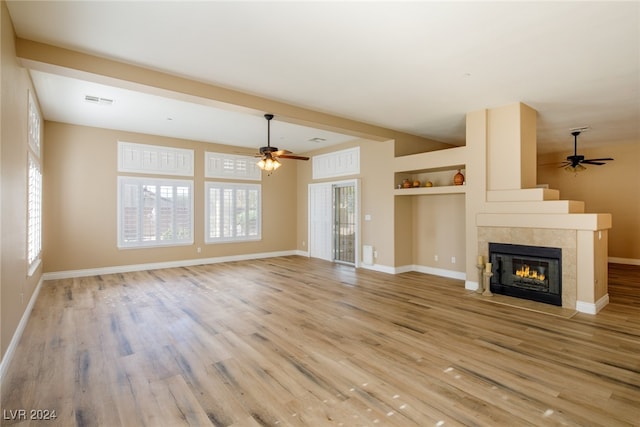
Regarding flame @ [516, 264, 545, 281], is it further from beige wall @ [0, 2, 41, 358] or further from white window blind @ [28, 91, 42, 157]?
white window blind @ [28, 91, 42, 157]

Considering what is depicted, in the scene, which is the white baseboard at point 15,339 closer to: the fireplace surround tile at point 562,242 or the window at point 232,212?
the window at point 232,212

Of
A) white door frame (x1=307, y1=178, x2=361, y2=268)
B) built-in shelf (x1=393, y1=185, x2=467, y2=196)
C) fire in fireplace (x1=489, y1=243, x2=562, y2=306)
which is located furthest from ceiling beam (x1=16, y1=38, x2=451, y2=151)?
fire in fireplace (x1=489, y1=243, x2=562, y2=306)

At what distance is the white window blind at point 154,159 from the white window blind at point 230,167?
46 cm

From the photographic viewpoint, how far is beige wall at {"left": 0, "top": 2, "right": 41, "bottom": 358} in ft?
9.12

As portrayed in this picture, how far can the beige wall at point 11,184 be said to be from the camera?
9.12ft

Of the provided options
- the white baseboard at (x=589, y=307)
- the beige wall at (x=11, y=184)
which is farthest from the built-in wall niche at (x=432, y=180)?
the beige wall at (x=11, y=184)

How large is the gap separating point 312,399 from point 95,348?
2.44m

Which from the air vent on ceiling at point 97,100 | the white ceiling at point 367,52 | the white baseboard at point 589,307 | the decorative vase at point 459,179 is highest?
the air vent on ceiling at point 97,100

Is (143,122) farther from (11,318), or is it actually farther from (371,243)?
(371,243)

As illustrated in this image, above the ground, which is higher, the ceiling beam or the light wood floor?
the ceiling beam

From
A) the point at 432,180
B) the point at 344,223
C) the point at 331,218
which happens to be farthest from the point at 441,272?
the point at 331,218

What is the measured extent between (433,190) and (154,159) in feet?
20.6

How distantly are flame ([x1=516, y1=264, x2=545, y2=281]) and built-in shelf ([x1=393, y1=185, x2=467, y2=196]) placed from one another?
1552mm

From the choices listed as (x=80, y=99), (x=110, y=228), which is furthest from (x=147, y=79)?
(x=110, y=228)
